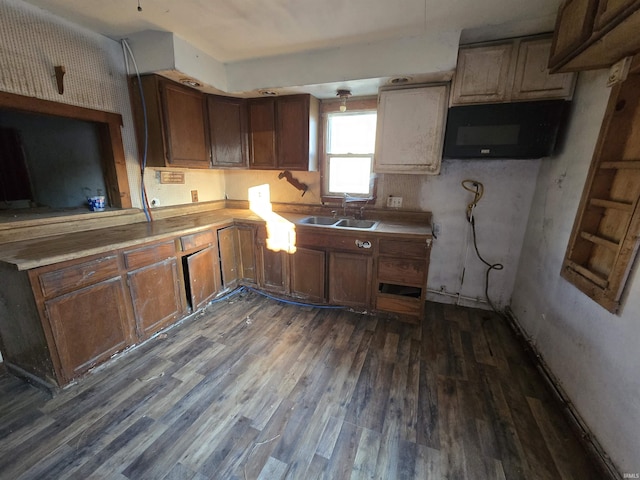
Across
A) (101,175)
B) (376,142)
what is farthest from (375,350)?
(101,175)

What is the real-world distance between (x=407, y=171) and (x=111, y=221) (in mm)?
2753

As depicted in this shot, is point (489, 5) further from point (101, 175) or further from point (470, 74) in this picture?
point (101, 175)

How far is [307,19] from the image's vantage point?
187 cm

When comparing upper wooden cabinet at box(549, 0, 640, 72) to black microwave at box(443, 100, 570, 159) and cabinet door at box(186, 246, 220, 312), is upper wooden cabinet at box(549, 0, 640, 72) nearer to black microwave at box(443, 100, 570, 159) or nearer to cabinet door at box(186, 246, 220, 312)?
black microwave at box(443, 100, 570, 159)

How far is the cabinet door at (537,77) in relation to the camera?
1926 mm

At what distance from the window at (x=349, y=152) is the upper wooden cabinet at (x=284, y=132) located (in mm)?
173

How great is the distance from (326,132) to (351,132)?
285 mm

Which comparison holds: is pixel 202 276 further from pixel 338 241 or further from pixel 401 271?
pixel 401 271

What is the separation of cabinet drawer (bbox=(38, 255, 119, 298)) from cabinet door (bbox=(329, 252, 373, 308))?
1781 millimetres

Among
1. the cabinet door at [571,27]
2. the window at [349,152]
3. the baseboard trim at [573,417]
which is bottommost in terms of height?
the baseboard trim at [573,417]

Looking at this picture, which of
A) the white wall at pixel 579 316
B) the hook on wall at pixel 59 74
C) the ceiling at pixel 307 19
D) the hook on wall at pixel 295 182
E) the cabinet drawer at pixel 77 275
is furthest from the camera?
the hook on wall at pixel 295 182

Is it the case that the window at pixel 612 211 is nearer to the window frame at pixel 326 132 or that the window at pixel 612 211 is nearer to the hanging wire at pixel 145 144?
the window frame at pixel 326 132

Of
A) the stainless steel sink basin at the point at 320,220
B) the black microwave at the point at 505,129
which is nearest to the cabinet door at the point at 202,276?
the stainless steel sink basin at the point at 320,220

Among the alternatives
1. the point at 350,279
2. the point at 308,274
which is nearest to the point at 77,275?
the point at 308,274
